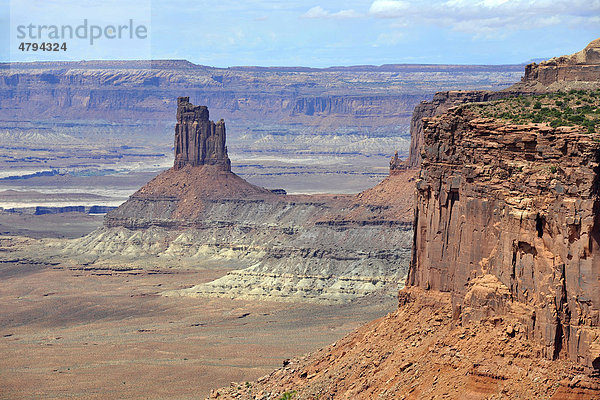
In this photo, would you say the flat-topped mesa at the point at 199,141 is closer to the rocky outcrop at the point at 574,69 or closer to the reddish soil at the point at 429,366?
the rocky outcrop at the point at 574,69

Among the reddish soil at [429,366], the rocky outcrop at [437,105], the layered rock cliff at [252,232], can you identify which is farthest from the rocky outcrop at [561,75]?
the layered rock cliff at [252,232]

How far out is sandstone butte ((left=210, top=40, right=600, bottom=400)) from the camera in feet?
124

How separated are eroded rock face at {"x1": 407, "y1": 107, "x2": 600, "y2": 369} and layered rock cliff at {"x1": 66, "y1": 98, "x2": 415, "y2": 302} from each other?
7589 cm

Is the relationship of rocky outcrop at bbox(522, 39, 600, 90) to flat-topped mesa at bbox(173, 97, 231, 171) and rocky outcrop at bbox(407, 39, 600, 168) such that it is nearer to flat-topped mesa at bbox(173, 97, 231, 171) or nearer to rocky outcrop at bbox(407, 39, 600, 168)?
rocky outcrop at bbox(407, 39, 600, 168)

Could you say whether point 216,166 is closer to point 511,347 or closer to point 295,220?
point 295,220

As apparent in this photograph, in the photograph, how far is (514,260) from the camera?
131 feet

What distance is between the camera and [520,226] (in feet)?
129

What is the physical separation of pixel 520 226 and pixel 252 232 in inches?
4640

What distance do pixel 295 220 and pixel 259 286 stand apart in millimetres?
26655

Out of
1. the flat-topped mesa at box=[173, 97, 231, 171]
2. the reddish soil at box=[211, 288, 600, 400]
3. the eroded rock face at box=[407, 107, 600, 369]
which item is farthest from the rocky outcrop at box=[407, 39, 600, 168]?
the flat-topped mesa at box=[173, 97, 231, 171]

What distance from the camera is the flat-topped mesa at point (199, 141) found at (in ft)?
566

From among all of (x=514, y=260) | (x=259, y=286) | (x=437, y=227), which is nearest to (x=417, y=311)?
(x=437, y=227)

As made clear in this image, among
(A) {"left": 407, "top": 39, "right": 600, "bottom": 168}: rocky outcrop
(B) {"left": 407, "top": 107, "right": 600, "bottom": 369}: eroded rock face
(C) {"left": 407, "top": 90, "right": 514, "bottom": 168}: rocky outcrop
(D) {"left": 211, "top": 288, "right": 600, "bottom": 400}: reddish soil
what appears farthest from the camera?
(C) {"left": 407, "top": 90, "right": 514, "bottom": 168}: rocky outcrop

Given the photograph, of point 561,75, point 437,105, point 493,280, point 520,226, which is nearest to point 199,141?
point 437,105
